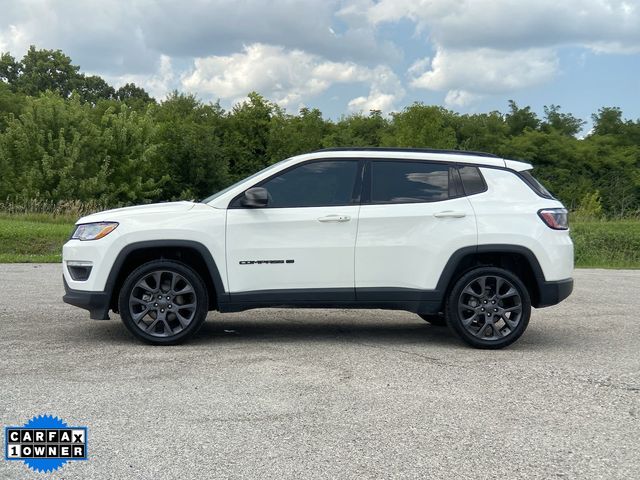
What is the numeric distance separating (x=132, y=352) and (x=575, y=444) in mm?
3883

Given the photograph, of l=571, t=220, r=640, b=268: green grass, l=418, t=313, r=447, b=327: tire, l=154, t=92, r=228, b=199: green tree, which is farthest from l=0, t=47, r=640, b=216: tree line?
l=418, t=313, r=447, b=327: tire

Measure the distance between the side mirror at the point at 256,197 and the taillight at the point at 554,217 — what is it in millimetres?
2632

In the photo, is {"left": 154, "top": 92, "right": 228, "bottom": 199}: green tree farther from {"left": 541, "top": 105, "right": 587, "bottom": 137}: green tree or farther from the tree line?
{"left": 541, "top": 105, "right": 587, "bottom": 137}: green tree

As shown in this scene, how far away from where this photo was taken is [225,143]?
66562 mm

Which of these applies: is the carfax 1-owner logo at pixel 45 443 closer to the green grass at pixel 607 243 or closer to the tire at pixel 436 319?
the tire at pixel 436 319

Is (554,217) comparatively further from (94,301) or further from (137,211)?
(94,301)

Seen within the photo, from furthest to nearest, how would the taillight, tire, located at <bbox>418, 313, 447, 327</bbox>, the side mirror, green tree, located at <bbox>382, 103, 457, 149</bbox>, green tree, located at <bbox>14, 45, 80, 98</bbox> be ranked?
green tree, located at <bbox>14, 45, 80, 98</bbox> → green tree, located at <bbox>382, 103, 457, 149</bbox> → tire, located at <bbox>418, 313, 447, 327</bbox> → the taillight → the side mirror

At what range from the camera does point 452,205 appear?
6562 mm

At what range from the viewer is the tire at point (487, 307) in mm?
6508

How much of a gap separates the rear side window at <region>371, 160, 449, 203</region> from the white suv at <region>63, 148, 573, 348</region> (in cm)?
1

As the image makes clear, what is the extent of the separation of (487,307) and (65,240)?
44.5ft

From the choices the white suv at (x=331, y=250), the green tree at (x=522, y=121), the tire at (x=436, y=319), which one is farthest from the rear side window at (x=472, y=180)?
the green tree at (x=522, y=121)

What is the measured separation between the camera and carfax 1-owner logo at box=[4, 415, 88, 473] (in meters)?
3.75

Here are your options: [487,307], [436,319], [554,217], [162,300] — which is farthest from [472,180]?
[162,300]
